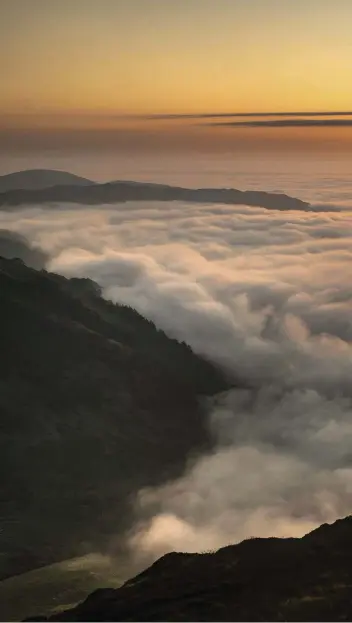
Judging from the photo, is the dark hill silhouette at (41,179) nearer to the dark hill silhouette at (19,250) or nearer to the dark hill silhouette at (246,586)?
the dark hill silhouette at (19,250)

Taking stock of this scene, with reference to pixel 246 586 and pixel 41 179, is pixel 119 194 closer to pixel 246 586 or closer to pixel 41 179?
pixel 41 179

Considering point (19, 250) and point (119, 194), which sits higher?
point (119, 194)

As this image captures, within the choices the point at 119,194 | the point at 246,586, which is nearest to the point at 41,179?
the point at 119,194

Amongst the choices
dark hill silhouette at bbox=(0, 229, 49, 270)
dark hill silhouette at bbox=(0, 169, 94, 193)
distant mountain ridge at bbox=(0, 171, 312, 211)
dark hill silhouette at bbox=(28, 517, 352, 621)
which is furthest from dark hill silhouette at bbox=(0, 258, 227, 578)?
dark hill silhouette at bbox=(0, 169, 94, 193)

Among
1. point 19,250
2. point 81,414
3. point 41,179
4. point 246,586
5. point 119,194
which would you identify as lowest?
point 246,586

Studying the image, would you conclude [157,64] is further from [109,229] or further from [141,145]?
[109,229]

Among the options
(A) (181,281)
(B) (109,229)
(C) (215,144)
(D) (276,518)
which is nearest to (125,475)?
(D) (276,518)
